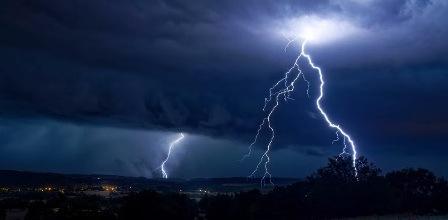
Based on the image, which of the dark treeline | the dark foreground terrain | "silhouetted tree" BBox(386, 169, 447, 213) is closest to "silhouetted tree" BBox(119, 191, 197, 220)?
the dark foreground terrain

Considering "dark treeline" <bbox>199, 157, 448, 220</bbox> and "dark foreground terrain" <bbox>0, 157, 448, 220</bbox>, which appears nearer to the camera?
"dark foreground terrain" <bbox>0, 157, 448, 220</bbox>

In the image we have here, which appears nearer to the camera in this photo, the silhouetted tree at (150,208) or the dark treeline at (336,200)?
the silhouetted tree at (150,208)

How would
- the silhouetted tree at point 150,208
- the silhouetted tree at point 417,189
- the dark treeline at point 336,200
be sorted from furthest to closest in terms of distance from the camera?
the silhouetted tree at point 417,189 < the dark treeline at point 336,200 < the silhouetted tree at point 150,208

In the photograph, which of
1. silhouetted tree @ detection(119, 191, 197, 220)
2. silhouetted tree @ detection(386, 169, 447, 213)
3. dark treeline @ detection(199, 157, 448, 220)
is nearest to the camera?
silhouetted tree @ detection(119, 191, 197, 220)

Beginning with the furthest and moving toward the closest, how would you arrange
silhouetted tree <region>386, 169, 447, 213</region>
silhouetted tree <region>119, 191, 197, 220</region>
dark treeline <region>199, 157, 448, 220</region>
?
silhouetted tree <region>386, 169, 447, 213</region> < dark treeline <region>199, 157, 448, 220</region> < silhouetted tree <region>119, 191, 197, 220</region>

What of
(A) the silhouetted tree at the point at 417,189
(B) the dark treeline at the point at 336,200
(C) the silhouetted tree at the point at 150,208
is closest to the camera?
(C) the silhouetted tree at the point at 150,208

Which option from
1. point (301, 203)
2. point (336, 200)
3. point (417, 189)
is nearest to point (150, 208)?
point (301, 203)

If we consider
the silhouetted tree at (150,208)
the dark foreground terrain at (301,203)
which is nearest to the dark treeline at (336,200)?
the dark foreground terrain at (301,203)

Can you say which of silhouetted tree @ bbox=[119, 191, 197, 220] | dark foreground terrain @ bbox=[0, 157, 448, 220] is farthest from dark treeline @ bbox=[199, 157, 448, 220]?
silhouetted tree @ bbox=[119, 191, 197, 220]

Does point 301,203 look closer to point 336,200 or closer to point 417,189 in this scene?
point 336,200

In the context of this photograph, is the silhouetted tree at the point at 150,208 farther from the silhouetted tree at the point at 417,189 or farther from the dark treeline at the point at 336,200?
the silhouetted tree at the point at 417,189

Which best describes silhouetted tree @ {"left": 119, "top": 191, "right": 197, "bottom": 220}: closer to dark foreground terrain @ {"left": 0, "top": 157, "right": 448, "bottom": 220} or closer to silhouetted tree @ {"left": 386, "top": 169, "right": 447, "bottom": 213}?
dark foreground terrain @ {"left": 0, "top": 157, "right": 448, "bottom": 220}

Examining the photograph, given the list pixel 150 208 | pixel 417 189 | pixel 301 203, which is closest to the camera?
pixel 150 208

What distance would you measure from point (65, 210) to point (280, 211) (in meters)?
31.8
